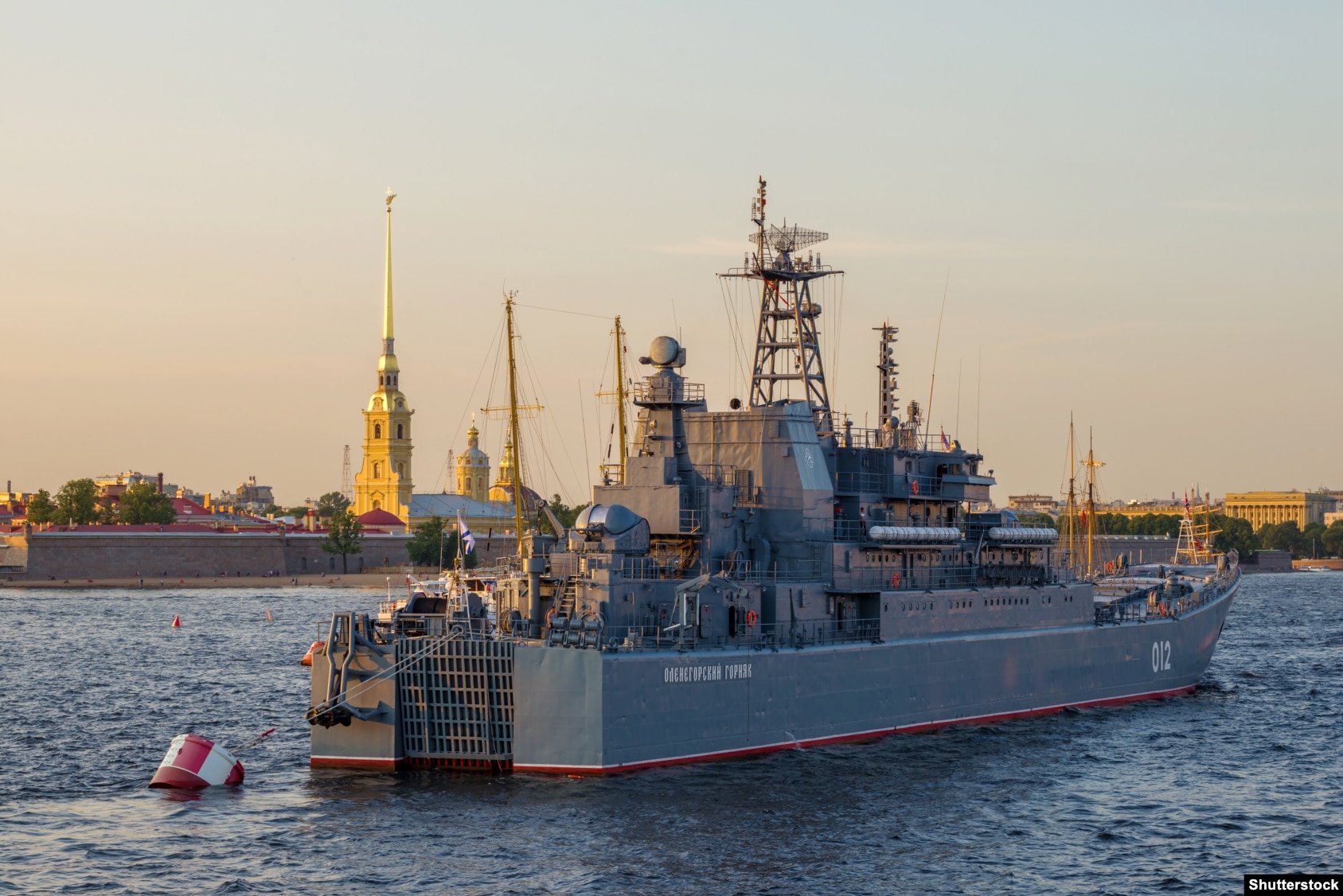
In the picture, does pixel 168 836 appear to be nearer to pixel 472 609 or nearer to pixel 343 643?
pixel 343 643

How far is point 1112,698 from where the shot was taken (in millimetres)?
50812

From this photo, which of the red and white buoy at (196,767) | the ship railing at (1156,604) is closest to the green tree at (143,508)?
the ship railing at (1156,604)

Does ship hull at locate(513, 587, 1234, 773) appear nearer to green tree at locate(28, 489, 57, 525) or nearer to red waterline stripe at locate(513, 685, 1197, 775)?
red waterline stripe at locate(513, 685, 1197, 775)

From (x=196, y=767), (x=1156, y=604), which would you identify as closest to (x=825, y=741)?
(x=196, y=767)

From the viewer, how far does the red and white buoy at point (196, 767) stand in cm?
3406

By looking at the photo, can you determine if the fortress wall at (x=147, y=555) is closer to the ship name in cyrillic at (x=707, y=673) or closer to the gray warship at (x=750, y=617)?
the gray warship at (x=750, y=617)

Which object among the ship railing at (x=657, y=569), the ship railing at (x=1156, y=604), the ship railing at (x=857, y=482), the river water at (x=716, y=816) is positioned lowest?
the river water at (x=716, y=816)

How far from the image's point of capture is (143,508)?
163 meters

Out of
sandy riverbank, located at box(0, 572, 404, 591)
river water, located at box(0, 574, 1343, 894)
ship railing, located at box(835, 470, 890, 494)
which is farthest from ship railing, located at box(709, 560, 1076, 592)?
sandy riverbank, located at box(0, 572, 404, 591)

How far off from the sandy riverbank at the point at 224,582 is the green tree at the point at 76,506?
17098mm

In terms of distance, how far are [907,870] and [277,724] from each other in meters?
23.2

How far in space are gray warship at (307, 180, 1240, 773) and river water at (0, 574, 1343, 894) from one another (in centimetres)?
100

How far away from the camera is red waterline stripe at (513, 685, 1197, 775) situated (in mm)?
33094

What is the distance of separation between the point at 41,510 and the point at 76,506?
424cm
